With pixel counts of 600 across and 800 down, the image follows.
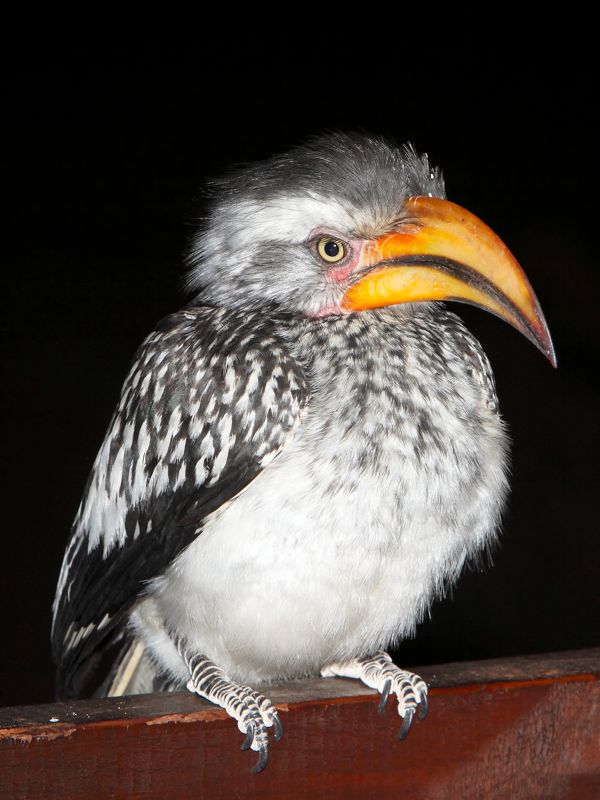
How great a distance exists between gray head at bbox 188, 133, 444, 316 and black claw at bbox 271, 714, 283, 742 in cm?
57

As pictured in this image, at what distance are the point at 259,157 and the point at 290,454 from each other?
2.22 m

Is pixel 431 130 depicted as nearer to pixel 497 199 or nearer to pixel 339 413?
→ pixel 497 199

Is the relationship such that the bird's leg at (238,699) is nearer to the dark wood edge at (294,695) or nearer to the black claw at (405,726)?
the dark wood edge at (294,695)

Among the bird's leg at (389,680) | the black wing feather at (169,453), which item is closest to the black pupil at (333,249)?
the black wing feather at (169,453)

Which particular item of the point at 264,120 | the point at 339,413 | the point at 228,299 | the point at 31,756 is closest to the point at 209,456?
the point at 339,413

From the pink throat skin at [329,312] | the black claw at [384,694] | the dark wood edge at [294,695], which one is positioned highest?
the pink throat skin at [329,312]

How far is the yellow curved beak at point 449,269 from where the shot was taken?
1406 mm

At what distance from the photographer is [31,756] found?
1.15 m

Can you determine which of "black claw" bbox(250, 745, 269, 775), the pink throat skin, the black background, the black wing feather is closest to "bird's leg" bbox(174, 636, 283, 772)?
"black claw" bbox(250, 745, 269, 775)

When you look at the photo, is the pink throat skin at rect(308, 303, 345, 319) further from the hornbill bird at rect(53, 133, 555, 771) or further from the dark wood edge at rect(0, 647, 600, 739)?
the dark wood edge at rect(0, 647, 600, 739)

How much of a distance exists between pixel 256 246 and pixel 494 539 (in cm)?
57

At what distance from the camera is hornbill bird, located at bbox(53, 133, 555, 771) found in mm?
1381

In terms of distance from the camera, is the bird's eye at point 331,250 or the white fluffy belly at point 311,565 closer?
the white fluffy belly at point 311,565

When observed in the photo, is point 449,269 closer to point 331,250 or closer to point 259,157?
point 331,250
